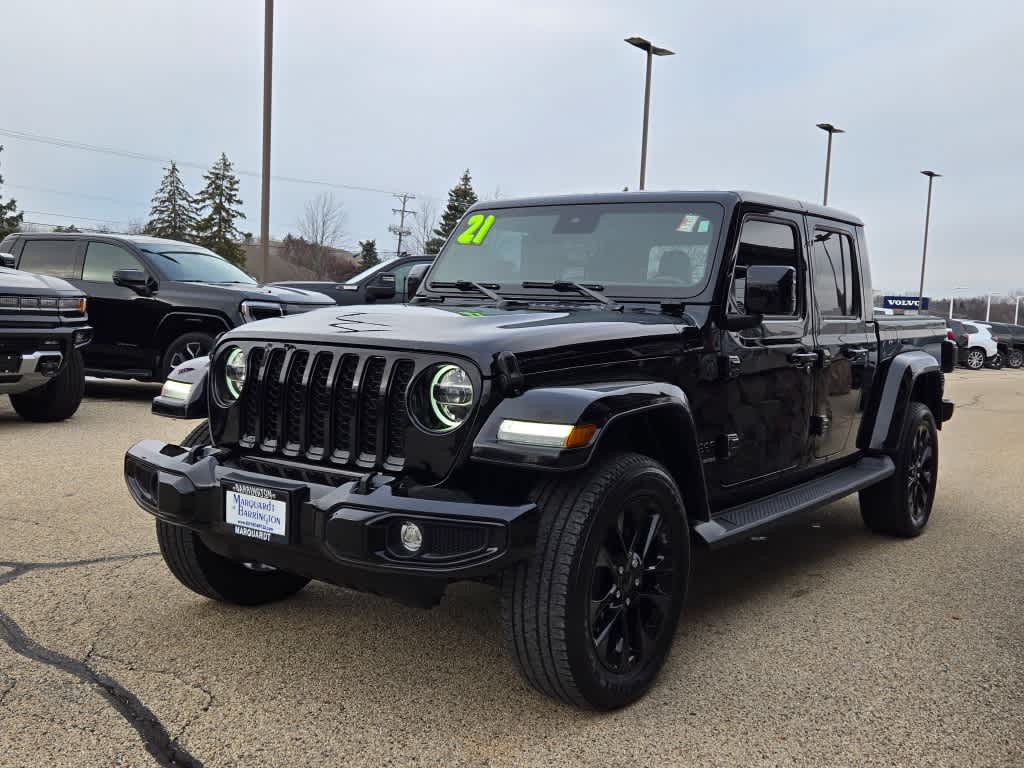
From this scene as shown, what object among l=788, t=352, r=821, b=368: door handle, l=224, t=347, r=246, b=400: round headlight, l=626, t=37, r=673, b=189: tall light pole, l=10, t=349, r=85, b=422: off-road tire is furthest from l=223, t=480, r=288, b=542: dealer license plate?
l=626, t=37, r=673, b=189: tall light pole

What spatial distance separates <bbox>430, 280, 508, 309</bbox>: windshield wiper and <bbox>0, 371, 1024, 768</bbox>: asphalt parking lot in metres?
1.34

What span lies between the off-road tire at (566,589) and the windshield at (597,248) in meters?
1.26

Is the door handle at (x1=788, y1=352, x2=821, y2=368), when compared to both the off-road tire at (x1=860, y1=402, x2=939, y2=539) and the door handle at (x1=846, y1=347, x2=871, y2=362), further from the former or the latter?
the off-road tire at (x1=860, y1=402, x2=939, y2=539)

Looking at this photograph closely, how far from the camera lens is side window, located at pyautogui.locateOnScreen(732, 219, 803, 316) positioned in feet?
14.1

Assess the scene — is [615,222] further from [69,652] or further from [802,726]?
[69,652]

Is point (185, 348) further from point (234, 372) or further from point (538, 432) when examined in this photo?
point (538, 432)

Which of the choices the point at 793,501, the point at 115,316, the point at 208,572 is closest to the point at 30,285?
the point at 115,316

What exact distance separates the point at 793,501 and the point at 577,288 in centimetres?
139

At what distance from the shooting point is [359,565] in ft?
9.78

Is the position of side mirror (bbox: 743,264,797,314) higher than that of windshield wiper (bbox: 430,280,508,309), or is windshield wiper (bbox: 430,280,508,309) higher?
side mirror (bbox: 743,264,797,314)

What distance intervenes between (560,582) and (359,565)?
0.61 meters

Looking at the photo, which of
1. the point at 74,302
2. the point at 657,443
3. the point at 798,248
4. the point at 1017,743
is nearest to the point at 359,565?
the point at 657,443

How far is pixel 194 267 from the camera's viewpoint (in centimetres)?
1143

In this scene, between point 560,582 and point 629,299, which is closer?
point 560,582
